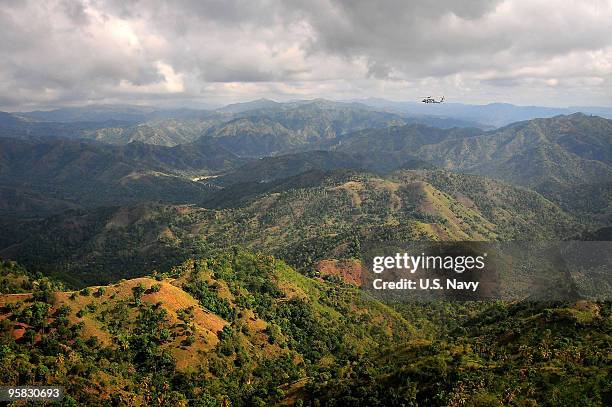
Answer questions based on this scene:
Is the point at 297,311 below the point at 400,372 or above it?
below

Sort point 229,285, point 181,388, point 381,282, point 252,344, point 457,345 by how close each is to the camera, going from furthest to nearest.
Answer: point 381,282 < point 229,285 < point 252,344 < point 181,388 < point 457,345

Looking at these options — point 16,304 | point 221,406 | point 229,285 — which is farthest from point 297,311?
point 16,304

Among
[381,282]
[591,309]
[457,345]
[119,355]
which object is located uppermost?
[591,309]

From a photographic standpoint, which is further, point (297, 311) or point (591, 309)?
point (297, 311)

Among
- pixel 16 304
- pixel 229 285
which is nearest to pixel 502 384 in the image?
pixel 229 285

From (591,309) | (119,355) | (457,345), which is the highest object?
(591,309)

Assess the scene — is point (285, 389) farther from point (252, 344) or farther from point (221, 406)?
point (252, 344)

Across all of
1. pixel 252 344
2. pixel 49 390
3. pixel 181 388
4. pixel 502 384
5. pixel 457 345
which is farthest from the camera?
pixel 252 344

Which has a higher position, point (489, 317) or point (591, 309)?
point (591, 309)

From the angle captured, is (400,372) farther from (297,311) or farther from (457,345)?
(297,311)
